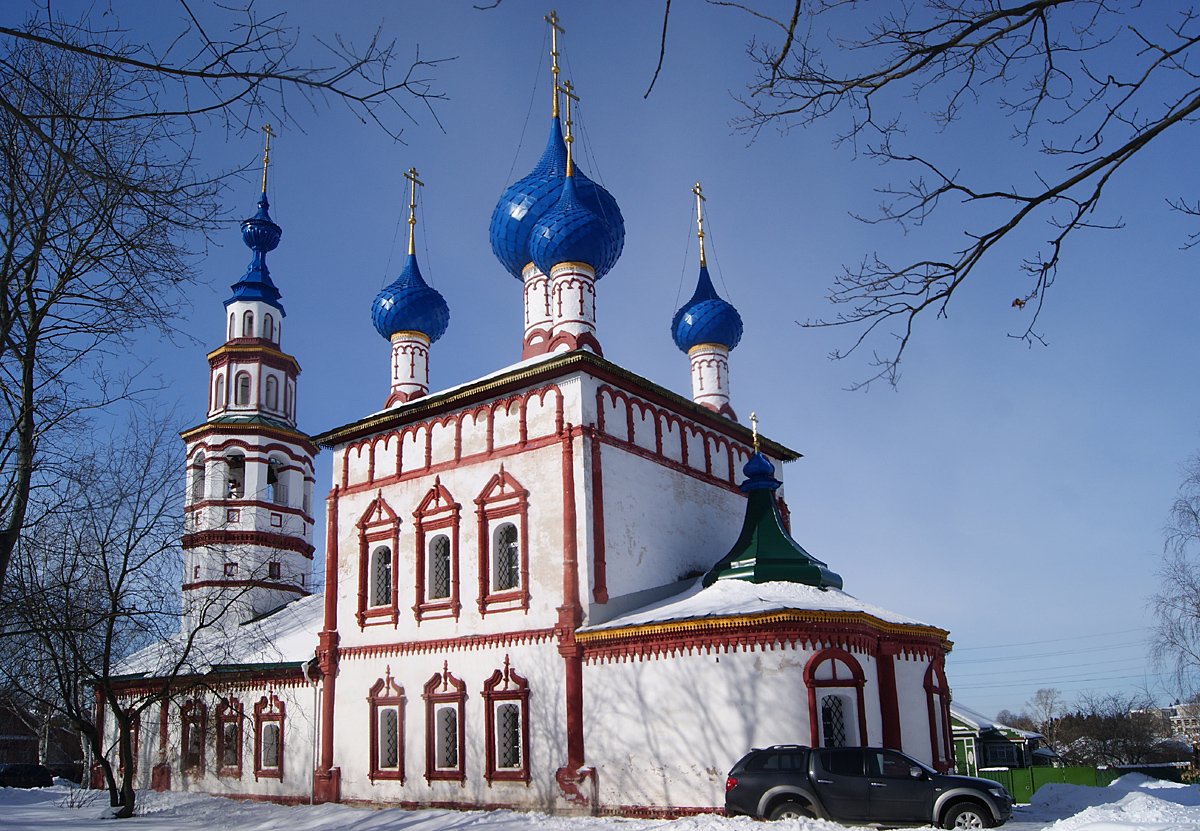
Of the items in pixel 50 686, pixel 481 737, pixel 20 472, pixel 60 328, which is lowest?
pixel 481 737

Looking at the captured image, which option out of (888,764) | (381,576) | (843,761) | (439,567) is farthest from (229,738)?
(888,764)

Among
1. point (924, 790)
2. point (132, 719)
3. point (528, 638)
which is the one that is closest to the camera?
point (924, 790)

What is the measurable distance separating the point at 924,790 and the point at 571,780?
17.9 ft

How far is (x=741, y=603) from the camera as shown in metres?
14.5

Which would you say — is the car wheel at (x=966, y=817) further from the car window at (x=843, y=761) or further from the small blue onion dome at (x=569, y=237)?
the small blue onion dome at (x=569, y=237)

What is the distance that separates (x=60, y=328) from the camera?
746 cm

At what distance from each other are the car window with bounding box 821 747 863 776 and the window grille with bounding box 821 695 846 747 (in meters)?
1.91

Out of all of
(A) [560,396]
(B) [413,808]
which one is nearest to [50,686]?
(B) [413,808]

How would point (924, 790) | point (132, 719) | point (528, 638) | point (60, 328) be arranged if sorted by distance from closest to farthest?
1. point (60, 328)
2. point (924, 790)
3. point (528, 638)
4. point (132, 719)

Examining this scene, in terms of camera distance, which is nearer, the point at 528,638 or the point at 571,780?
the point at 571,780

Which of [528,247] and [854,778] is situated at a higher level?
[528,247]

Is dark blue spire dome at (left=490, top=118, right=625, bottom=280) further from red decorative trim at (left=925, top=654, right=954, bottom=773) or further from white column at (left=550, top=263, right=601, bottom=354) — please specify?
red decorative trim at (left=925, top=654, right=954, bottom=773)

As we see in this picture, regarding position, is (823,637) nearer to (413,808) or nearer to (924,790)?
(924,790)

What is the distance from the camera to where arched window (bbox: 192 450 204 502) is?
86.9 ft
